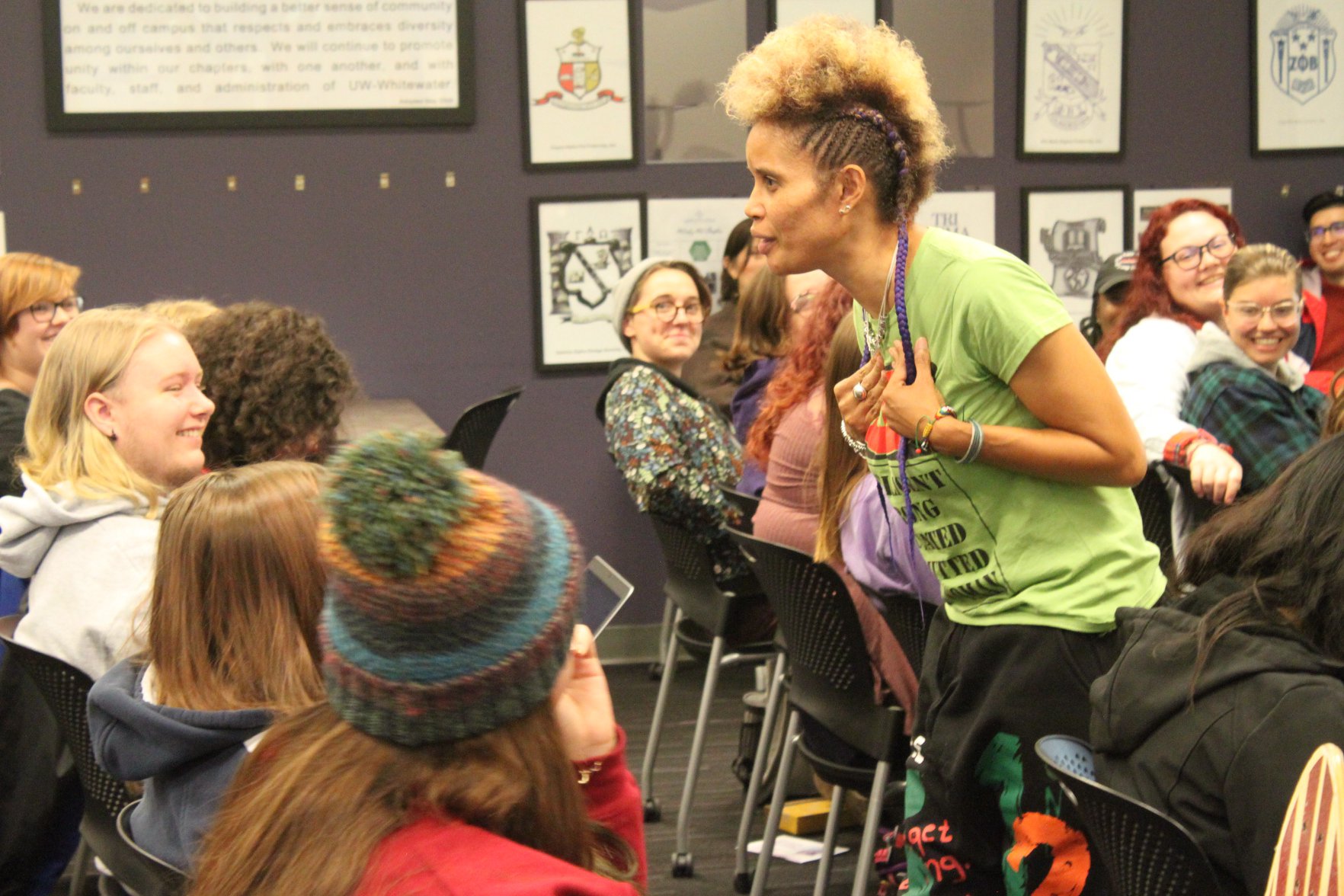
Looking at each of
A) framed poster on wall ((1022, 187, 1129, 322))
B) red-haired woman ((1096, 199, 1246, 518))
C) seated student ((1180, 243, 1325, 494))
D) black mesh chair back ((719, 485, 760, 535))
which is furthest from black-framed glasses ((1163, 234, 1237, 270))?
framed poster on wall ((1022, 187, 1129, 322))

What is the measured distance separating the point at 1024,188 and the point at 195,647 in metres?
4.72

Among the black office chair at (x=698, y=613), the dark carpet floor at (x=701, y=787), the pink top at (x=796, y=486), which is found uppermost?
the pink top at (x=796, y=486)

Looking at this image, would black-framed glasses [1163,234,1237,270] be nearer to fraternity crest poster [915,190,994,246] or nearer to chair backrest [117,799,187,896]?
fraternity crest poster [915,190,994,246]

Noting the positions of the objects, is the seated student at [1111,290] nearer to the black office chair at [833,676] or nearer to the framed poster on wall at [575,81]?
the black office chair at [833,676]

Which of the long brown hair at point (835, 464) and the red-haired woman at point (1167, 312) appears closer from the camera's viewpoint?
the long brown hair at point (835, 464)

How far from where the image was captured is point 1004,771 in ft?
6.30

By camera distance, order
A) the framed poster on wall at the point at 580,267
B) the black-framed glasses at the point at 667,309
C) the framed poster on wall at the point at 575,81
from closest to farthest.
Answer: the black-framed glasses at the point at 667,309 < the framed poster on wall at the point at 575,81 < the framed poster on wall at the point at 580,267

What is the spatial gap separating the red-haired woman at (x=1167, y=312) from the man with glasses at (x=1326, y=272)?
156cm

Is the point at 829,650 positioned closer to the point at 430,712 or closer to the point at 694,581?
the point at 694,581

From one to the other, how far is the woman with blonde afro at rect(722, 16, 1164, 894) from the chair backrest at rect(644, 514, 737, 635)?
1506 millimetres

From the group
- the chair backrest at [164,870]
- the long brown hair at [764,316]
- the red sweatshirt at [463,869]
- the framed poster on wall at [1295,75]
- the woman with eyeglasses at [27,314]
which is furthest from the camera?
the framed poster on wall at [1295,75]

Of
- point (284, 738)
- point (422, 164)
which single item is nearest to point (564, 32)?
point (422, 164)

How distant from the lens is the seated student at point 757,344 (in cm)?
401

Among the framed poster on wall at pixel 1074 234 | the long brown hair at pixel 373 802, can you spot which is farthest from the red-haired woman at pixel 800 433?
the framed poster on wall at pixel 1074 234
